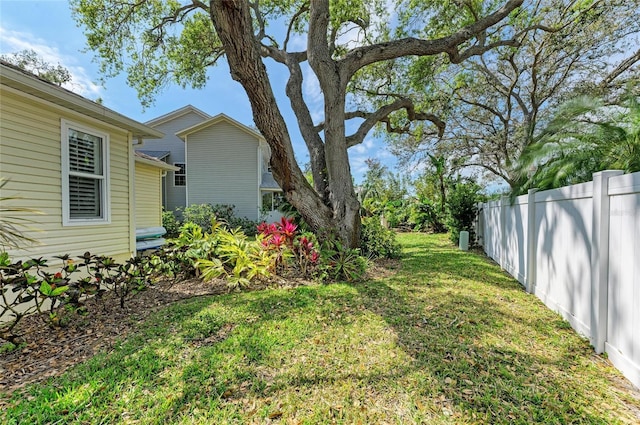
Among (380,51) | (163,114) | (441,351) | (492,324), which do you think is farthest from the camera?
(163,114)

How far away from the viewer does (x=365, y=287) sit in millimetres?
4977

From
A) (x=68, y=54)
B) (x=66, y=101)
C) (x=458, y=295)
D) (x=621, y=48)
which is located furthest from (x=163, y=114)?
(x=621, y=48)

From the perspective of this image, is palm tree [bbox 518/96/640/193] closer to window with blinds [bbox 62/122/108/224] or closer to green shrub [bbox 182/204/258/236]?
window with blinds [bbox 62/122/108/224]

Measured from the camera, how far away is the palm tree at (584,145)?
3756 millimetres

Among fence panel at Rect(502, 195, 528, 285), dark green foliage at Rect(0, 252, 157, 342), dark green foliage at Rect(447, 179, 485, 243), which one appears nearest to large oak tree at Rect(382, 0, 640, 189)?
fence panel at Rect(502, 195, 528, 285)

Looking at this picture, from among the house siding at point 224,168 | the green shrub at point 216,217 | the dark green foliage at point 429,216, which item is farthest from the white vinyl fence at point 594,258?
the house siding at point 224,168

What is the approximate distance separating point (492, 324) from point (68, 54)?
13.9 metres

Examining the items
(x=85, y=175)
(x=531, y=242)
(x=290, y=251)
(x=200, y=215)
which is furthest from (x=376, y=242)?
(x=200, y=215)

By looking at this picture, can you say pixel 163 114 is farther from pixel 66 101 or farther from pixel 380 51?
pixel 380 51

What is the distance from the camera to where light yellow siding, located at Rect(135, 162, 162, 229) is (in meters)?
9.52

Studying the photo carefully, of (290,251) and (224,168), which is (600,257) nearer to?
(290,251)

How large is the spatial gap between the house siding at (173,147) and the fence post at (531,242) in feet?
53.0

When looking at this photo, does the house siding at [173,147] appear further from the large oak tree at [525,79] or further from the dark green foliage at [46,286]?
the large oak tree at [525,79]

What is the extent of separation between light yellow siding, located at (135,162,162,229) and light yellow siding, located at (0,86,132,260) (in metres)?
4.34
